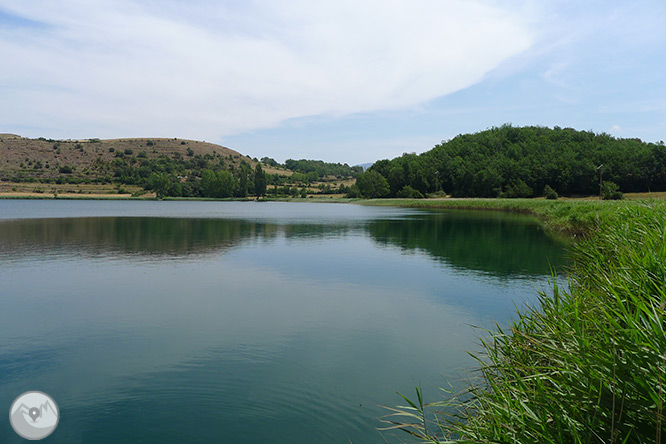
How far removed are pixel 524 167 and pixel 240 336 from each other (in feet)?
441

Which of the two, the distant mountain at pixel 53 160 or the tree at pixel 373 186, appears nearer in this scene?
the tree at pixel 373 186

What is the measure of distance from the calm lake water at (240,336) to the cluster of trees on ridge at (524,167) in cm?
9730

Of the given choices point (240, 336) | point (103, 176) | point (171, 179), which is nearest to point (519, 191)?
point (240, 336)

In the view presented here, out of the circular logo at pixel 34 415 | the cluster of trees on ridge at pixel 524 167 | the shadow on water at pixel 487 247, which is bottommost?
the circular logo at pixel 34 415

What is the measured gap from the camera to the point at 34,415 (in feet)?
25.7

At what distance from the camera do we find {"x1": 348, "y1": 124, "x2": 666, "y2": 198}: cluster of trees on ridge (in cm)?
11069

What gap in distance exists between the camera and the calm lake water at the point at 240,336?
743 cm

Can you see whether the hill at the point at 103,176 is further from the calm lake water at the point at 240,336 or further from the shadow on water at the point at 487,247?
the calm lake water at the point at 240,336

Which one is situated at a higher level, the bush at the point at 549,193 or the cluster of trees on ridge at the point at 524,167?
the cluster of trees on ridge at the point at 524,167

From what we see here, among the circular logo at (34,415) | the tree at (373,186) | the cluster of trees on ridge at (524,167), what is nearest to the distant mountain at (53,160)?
the tree at (373,186)

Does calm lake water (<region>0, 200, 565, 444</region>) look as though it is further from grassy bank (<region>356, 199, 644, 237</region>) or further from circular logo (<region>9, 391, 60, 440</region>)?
grassy bank (<region>356, 199, 644, 237</region>)

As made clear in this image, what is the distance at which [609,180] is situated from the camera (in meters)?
112

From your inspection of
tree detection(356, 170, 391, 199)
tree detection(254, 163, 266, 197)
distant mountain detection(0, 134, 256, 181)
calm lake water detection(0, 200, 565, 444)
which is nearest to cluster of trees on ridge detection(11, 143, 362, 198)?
tree detection(254, 163, 266, 197)

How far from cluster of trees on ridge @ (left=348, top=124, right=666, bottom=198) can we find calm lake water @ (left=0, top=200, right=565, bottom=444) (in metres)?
97.3
